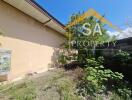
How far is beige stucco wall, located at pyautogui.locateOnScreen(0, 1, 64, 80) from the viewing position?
5789mm

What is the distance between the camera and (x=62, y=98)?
4.38 m

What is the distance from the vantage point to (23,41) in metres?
6.86

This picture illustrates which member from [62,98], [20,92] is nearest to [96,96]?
[62,98]

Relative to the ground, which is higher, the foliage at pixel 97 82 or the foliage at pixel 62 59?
the foliage at pixel 62 59

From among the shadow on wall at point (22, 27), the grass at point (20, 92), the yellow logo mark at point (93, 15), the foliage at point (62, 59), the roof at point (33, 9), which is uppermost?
the yellow logo mark at point (93, 15)

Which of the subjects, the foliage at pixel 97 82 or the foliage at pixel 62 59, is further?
the foliage at pixel 62 59

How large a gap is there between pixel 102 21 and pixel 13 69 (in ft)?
25.3

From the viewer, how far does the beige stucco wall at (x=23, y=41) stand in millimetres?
5789

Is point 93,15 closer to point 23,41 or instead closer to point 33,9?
point 33,9

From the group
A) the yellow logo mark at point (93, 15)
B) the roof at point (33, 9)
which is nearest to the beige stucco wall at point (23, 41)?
the roof at point (33, 9)

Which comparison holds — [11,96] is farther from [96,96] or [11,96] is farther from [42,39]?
[42,39]

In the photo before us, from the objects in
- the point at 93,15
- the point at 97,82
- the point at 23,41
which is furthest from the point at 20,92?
the point at 93,15

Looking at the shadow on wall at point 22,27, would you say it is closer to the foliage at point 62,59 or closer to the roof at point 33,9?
the roof at point 33,9

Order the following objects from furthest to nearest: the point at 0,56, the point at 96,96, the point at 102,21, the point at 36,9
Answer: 1. the point at 102,21
2. the point at 36,9
3. the point at 0,56
4. the point at 96,96
